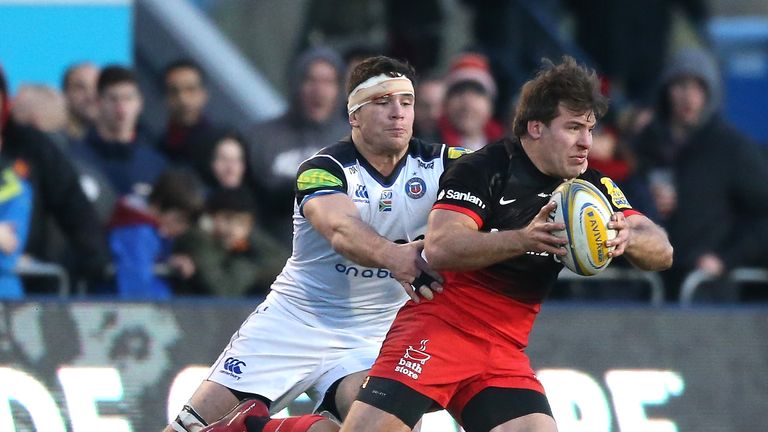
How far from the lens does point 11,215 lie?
31.7 feet

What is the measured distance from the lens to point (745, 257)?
11.1 m

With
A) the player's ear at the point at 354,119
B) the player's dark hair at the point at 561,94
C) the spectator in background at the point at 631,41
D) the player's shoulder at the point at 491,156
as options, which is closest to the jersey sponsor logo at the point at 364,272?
the player's ear at the point at 354,119

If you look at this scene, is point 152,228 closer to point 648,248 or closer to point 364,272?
point 364,272

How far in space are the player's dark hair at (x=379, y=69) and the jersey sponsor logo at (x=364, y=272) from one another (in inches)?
33.2

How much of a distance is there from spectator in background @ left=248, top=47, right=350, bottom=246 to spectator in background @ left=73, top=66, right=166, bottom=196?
2.25ft

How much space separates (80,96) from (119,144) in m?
0.98

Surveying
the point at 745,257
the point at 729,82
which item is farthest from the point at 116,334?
the point at 729,82

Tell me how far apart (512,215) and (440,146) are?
33.6 inches

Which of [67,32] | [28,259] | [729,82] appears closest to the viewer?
[28,259]

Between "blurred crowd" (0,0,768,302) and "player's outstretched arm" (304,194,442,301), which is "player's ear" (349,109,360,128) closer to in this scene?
"player's outstretched arm" (304,194,442,301)

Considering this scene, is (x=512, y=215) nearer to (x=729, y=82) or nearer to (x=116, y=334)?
(x=116, y=334)

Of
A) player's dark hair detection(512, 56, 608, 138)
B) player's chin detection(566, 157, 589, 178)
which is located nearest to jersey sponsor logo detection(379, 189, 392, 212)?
player's dark hair detection(512, 56, 608, 138)

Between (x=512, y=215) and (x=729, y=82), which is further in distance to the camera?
(x=729, y=82)

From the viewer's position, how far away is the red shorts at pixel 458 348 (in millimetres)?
7113
